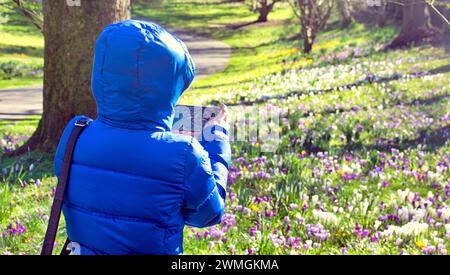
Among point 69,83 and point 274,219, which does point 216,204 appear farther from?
point 69,83

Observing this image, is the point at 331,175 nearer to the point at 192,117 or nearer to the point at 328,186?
the point at 328,186

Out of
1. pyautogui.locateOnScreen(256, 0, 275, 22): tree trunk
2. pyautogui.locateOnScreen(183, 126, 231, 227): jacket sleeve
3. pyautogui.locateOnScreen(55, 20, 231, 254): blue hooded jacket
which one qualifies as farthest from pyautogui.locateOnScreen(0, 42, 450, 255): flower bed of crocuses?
pyautogui.locateOnScreen(256, 0, 275, 22): tree trunk

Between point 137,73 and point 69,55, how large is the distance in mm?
4486

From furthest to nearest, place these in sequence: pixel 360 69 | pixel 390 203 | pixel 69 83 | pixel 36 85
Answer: pixel 36 85
pixel 360 69
pixel 69 83
pixel 390 203

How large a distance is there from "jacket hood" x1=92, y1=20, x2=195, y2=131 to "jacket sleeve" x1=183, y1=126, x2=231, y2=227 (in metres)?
0.23

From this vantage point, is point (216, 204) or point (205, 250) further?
point (205, 250)

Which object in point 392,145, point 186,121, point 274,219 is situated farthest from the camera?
point 392,145

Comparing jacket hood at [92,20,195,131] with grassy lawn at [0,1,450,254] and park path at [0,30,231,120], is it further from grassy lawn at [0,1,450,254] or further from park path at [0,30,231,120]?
park path at [0,30,231,120]

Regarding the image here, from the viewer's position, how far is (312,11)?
1880 cm

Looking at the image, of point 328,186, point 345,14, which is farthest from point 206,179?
point 345,14

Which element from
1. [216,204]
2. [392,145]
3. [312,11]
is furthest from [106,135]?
[312,11]

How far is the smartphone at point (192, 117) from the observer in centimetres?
283

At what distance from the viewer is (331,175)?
5980 millimetres

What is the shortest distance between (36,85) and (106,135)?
1347 centimetres
